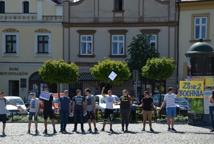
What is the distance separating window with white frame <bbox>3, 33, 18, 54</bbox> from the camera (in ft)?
171

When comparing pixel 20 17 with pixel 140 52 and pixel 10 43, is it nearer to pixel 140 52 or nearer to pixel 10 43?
pixel 10 43

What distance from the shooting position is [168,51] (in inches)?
1937

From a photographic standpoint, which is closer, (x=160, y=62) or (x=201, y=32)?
(x=160, y=62)

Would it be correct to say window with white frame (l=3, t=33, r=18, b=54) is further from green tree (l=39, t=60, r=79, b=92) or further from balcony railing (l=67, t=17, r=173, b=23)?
green tree (l=39, t=60, r=79, b=92)

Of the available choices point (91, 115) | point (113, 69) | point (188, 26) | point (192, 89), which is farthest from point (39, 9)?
point (91, 115)

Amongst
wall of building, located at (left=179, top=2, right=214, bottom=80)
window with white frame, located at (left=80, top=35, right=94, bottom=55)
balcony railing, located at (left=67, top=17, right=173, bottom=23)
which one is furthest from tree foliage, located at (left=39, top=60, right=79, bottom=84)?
wall of building, located at (left=179, top=2, right=214, bottom=80)

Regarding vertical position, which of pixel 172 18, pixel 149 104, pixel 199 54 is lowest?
pixel 149 104

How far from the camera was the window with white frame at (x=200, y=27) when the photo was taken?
47.2m

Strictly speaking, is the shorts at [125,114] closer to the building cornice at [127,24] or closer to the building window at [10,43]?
the building cornice at [127,24]

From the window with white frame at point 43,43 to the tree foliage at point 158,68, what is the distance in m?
11.4

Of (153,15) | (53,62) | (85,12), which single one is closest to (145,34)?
(153,15)

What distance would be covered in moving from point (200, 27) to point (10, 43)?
1690cm

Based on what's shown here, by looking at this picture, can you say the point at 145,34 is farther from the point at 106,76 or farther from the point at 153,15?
the point at 106,76

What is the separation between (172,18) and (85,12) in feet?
25.1
